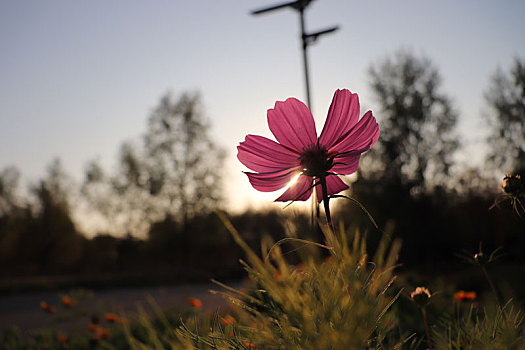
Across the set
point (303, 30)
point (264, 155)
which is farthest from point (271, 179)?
point (303, 30)

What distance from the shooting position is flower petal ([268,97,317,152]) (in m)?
0.83

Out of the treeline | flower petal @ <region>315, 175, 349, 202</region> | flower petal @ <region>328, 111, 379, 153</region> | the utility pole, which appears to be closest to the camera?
flower petal @ <region>328, 111, 379, 153</region>

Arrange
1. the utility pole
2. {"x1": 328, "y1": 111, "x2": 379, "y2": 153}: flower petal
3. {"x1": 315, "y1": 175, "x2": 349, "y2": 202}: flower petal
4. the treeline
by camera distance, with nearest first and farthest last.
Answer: {"x1": 328, "y1": 111, "x2": 379, "y2": 153}: flower petal < {"x1": 315, "y1": 175, "x2": 349, "y2": 202}: flower petal < the utility pole < the treeline

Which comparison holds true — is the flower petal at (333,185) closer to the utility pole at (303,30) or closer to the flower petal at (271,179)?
the flower petal at (271,179)

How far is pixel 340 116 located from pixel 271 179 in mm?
187

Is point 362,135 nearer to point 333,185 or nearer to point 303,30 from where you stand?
point 333,185

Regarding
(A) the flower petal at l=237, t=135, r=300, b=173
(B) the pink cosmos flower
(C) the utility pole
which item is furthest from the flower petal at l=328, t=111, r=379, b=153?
(C) the utility pole

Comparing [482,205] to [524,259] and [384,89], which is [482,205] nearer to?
[524,259]

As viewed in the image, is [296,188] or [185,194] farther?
[185,194]

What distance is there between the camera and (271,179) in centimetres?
85

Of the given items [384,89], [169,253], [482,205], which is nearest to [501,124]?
[384,89]

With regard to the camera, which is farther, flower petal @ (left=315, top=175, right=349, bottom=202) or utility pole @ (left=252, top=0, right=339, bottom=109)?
utility pole @ (left=252, top=0, right=339, bottom=109)

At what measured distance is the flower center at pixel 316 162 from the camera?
2.62 feet

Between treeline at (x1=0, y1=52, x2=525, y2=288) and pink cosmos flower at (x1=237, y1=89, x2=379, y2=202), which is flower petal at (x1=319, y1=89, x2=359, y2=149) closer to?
pink cosmos flower at (x1=237, y1=89, x2=379, y2=202)
